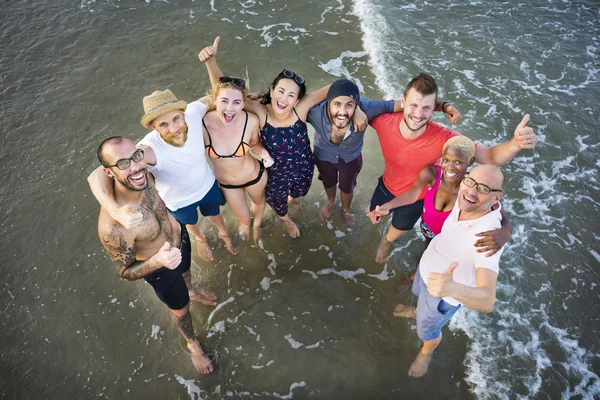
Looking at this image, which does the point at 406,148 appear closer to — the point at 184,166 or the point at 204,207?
the point at 184,166

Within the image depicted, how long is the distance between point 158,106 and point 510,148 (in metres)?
3.47

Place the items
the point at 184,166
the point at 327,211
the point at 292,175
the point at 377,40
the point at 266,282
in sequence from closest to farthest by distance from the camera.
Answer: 1. the point at 184,166
2. the point at 292,175
3. the point at 266,282
4. the point at 327,211
5. the point at 377,40

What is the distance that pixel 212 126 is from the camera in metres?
4.04

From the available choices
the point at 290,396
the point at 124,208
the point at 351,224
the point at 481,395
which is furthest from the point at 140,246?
the point at 481,395

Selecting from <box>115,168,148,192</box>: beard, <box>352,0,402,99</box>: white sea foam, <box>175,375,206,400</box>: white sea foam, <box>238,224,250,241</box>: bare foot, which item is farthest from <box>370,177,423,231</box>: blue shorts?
<box>352,0,402,99</box>: white sea foam

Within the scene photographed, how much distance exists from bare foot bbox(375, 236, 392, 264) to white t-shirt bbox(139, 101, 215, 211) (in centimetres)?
280

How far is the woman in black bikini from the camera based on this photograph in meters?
3.78

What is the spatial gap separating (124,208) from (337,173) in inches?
123

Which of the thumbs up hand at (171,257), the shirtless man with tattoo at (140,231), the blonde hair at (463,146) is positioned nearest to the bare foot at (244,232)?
the shirtless man with tattoo at (140,231)

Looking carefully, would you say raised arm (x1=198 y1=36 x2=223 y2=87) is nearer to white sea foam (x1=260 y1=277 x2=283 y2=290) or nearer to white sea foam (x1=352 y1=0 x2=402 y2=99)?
white sea foam (x1=260 y1=277 x2=283 y2=290)

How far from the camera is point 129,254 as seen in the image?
330 centimetres

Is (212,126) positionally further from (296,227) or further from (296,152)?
(296,227)

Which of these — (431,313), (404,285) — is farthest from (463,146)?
(404,285)

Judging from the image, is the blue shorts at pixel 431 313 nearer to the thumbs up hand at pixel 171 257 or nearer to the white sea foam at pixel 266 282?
the white sea foam at pixel 266 282
